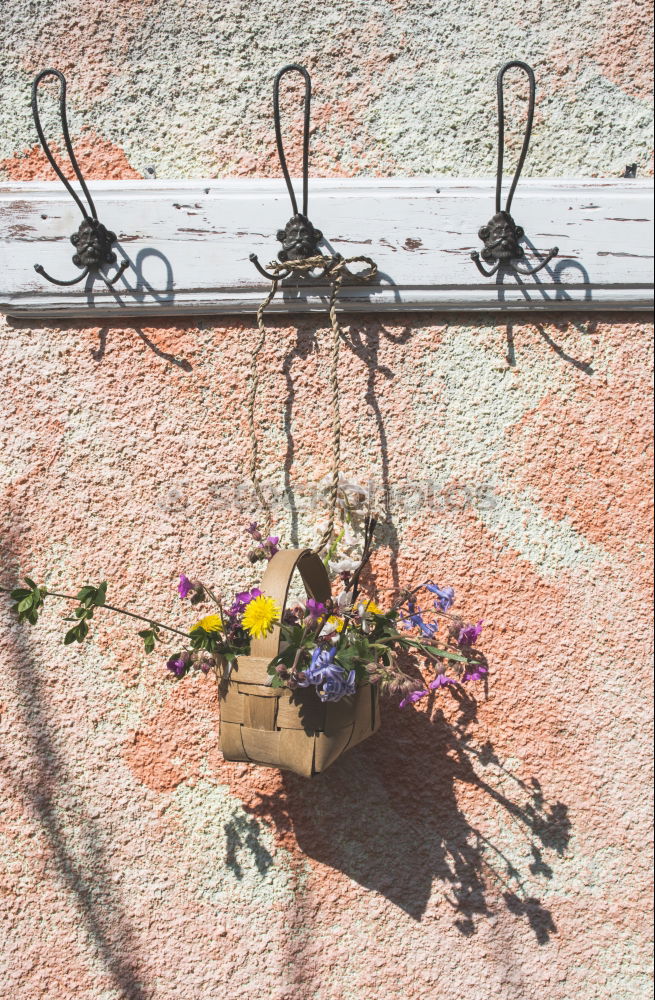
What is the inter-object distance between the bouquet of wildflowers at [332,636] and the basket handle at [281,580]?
0.01 m

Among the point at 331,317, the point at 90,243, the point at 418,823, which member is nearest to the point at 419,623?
the point at 418,823

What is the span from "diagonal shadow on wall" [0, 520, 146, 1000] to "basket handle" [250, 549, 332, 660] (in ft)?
1.80

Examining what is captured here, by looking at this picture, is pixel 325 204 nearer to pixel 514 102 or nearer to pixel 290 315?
pixel 290 315

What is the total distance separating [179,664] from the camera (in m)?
1.13

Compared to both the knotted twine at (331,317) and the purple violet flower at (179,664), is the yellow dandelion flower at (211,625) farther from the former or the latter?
the knotted twine at (331,317)

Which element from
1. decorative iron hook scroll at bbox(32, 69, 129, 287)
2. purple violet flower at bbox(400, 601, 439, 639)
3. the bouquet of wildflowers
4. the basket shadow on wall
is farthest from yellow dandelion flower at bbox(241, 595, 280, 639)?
decorative iron hook scroll at bbox(32, 69, 129, 287)

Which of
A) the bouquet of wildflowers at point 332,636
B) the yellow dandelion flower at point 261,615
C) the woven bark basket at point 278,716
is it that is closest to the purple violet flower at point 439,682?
the bouquet of wildflowers at point 332,636

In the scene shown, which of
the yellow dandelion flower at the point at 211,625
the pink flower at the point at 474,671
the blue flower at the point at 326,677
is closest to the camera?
the blue flower at the point at 326,677

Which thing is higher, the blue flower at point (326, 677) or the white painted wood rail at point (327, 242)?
the white painted wood rail at point (327, 242)

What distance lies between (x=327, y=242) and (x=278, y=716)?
0.87 metres

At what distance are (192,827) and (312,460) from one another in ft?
2.41

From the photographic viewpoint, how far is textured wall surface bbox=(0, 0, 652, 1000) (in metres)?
1.30

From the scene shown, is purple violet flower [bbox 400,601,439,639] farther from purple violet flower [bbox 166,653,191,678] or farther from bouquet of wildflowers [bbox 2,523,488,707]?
purple violet flower [bbox 166,653,191,678]

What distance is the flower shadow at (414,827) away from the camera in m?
1.30
